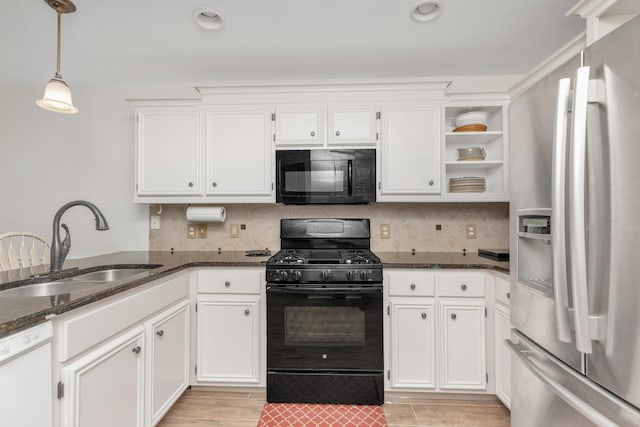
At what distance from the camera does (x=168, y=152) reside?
92.4 inches

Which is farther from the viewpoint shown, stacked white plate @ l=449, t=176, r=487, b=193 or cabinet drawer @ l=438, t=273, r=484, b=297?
stacked white plate @ l=449, t=176, r=487, b=193

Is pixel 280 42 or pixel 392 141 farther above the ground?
pixel 280 42

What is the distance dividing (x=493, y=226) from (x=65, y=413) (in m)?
2.84

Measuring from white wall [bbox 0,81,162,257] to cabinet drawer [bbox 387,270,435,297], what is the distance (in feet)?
7.09

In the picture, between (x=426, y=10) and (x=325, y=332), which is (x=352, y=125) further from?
(x=325, y=332)

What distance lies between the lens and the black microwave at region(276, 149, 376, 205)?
224cm

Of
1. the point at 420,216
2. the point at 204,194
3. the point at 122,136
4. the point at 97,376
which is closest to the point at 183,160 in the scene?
the point at 204,194

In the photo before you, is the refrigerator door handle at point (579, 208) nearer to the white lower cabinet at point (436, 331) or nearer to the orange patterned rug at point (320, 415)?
the white lower cabinet at point (436, 331)

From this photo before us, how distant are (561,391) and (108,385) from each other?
5.28 feet

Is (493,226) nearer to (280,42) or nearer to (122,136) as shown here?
(280,42)

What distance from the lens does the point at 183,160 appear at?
7.71 feet

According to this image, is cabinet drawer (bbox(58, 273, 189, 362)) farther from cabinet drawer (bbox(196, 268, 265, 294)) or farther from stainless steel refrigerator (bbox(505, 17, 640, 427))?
stainless steel refrigerator (bbox(505, 17, 640, 427))

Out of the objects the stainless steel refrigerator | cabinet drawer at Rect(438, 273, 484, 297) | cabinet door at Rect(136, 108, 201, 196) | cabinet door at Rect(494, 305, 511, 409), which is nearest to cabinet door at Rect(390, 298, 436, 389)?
cabinet drawer at Rect(438, 273, 484, 297)

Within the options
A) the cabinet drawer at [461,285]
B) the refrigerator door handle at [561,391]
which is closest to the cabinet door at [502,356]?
the cabinet drawer at [461,285]
